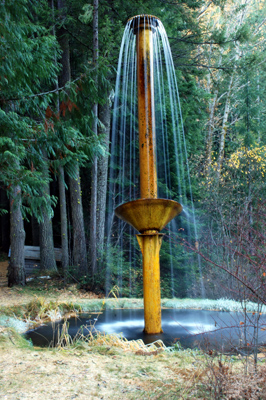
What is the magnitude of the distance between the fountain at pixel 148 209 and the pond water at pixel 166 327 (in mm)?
385

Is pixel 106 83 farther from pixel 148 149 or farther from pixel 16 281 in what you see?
pixel 16 281

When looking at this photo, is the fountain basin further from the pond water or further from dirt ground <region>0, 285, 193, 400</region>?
dirt ground <region>0, 285, 193, 400</region>

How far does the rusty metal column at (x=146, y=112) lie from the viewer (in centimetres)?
507

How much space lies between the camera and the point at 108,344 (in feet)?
13.6

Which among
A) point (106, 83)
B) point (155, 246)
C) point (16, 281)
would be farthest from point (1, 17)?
point (16, 281)

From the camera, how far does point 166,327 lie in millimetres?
5340

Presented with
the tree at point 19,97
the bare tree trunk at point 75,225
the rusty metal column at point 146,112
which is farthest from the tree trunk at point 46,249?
the rusty metal column at point 146,112

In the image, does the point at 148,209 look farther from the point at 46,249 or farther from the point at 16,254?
the point at 46,249

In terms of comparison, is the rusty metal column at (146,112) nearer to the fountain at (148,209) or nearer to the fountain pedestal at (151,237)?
the fountain at (148,209)

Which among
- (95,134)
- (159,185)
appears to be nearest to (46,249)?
(159,185)

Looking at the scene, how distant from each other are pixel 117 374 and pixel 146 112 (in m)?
3.66

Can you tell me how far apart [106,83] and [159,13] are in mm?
6572

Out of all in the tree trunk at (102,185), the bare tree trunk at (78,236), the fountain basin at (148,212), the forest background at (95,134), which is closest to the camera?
the fountain basin at (148,212)

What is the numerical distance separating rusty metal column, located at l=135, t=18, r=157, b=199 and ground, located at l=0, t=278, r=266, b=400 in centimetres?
228
